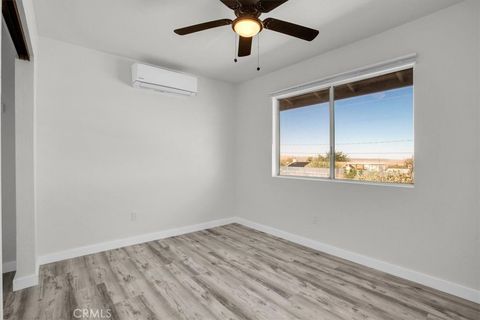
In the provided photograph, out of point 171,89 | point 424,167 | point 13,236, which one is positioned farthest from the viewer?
point 171,89

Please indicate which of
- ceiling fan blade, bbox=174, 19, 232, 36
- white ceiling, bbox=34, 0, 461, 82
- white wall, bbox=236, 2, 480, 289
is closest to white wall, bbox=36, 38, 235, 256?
white ceiling, bbox=34, 0, 461, 82

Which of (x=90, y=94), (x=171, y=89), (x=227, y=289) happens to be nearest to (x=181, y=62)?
(x=171, y=89)

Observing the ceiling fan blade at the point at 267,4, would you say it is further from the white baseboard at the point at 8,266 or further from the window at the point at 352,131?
the white baseboard at the point at 8,266

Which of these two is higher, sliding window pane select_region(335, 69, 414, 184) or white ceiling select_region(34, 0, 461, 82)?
white ceiling select_region(34, 0, 461, 82)

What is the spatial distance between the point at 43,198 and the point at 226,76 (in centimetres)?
305

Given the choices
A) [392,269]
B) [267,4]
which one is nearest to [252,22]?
[267,4]

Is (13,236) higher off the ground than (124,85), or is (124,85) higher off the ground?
(124,85)

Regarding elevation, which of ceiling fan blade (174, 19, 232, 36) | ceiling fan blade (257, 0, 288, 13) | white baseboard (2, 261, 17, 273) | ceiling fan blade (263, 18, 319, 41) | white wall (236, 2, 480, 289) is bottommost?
white baseboard (2, 261, 17, 273)

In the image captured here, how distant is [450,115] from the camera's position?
238 centimetres

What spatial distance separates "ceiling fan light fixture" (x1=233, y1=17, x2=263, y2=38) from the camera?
77.0 inches

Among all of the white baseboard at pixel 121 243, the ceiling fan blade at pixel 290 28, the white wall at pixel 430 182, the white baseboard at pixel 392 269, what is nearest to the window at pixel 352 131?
the white wall at pixel 430 182

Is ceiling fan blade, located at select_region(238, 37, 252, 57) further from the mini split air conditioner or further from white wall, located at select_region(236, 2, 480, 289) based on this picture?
the mini split air conditioner

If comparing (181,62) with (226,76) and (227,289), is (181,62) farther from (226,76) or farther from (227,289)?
(227,289)

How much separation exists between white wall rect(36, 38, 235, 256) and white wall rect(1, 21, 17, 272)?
0.25 meters
